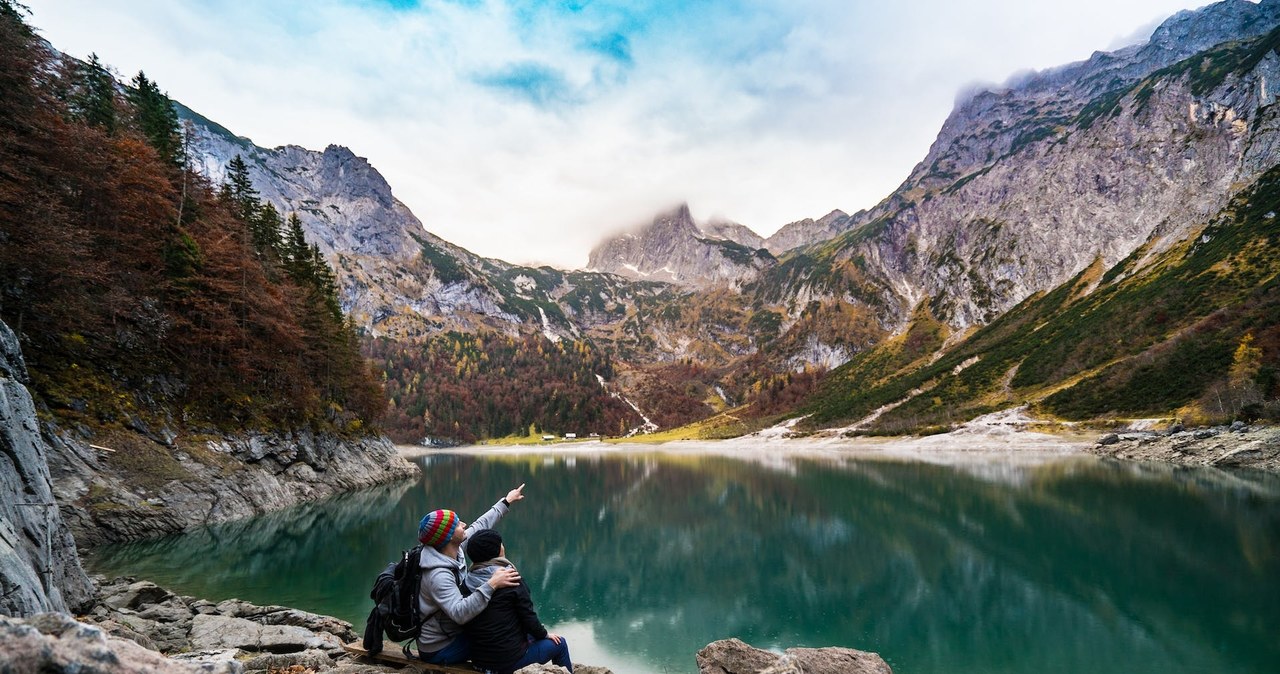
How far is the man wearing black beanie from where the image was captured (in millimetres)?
7678

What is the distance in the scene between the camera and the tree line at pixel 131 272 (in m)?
27.7

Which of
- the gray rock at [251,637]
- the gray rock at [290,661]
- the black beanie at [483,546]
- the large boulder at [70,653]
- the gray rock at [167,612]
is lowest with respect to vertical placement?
the gray rock at [167,612]

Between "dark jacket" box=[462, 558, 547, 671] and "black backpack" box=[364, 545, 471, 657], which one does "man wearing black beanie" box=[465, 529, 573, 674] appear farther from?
"black backpack" box=[364, 545, 471, 657]

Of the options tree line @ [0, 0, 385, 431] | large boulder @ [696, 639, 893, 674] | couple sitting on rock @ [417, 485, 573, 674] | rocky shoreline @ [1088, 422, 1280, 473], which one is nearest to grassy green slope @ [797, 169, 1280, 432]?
rocky shoreline @ [1088, 422, 1280, 473]

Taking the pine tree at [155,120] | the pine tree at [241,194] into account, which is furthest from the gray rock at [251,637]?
the pine tree at [241,194]

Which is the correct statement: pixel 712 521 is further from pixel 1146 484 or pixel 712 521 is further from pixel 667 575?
pixel 1146 484

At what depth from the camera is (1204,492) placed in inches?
1619

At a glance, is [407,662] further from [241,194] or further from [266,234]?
[241,194]

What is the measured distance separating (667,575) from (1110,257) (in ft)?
726

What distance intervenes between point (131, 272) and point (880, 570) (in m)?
48.2

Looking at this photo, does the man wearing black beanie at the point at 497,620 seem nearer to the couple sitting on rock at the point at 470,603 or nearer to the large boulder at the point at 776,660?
the couple sitting on rock at the point at 470,603

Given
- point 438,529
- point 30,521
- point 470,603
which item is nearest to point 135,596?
point 30,521

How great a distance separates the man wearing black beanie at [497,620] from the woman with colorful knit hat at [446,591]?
0.18 m

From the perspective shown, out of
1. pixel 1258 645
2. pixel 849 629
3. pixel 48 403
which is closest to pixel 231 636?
pixel 849 629
